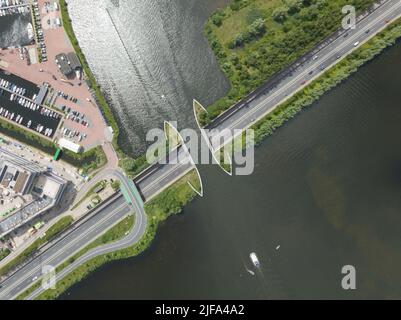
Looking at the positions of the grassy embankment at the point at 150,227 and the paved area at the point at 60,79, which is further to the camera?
the paved area at the point at 60,79

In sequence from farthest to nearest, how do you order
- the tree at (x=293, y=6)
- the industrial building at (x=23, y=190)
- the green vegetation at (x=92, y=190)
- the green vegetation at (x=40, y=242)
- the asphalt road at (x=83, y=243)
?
the green vegetation at (x=40, y=242) → the green vegetation at (x=92, y=190) → the asphalt road at (x=83, y=243) → the industrial building at (x=23, y=190) → the tree at (x=293, y=6)

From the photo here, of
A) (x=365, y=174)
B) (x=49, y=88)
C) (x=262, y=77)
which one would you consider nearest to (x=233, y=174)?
(x=262, y=77)

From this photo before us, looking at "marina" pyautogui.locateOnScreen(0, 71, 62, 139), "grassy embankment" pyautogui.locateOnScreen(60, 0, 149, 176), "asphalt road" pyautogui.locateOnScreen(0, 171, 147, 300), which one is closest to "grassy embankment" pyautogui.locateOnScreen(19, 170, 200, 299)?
"asphalt road" pyautogui.locateOnScreen(0, 171, 147, 300)

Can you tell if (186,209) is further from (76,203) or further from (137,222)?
(76,203)

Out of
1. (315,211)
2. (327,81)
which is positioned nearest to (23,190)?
(315,211)

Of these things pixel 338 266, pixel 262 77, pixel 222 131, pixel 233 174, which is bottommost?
pixel 338 266

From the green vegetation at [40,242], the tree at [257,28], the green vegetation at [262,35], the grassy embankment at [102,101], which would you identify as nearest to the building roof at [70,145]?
the grassy embankment at [102,101]

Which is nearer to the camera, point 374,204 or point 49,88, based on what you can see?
point 374,204

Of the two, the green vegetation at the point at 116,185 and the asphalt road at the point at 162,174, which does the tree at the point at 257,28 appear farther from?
the green vegetation at the point at 116,185
